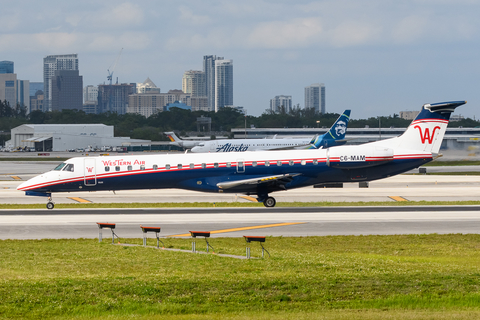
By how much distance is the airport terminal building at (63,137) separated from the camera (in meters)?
165

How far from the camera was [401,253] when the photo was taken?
20297mm

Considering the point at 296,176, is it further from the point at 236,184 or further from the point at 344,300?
the point at 344,300

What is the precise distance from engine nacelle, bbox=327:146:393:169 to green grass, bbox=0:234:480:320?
16.0 meters

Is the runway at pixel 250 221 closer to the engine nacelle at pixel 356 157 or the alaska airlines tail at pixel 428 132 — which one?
the engine nacelle at pixel 356 157

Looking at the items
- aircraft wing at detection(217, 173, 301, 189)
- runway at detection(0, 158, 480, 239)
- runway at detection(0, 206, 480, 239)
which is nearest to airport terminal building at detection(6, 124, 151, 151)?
runway at detection(0, 158, 480, 239)

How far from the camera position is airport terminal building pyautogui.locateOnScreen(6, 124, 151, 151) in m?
165

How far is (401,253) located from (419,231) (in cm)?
567

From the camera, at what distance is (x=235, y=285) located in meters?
13.9

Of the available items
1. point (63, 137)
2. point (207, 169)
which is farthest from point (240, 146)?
point (63, 137)

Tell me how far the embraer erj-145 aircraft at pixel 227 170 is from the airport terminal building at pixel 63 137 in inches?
5292

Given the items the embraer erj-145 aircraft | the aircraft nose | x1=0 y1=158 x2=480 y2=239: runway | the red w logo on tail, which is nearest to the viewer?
x1=0 y1=158 x2=480 y2=239: runway

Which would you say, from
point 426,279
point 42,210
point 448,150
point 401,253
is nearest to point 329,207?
point 401,253

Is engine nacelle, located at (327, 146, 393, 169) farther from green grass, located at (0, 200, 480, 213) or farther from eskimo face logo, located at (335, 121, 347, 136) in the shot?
eskimo face logo, located at (335, 121, 347, 136)

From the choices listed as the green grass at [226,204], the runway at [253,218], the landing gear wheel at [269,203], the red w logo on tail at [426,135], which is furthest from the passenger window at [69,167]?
the red w logo on tail at [426,135]
